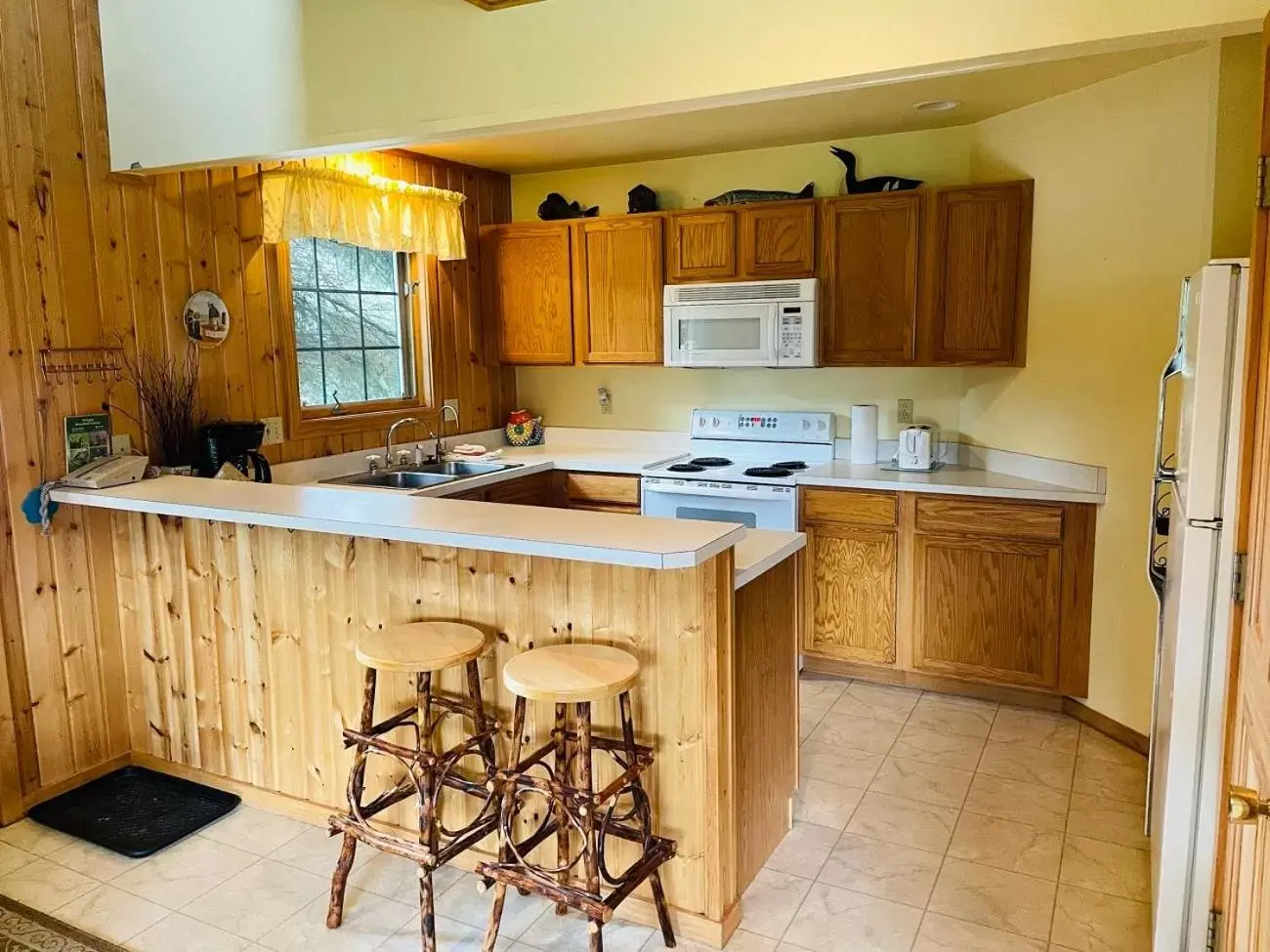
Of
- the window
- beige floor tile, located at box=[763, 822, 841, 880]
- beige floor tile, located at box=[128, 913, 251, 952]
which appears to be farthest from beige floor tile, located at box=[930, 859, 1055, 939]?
the window

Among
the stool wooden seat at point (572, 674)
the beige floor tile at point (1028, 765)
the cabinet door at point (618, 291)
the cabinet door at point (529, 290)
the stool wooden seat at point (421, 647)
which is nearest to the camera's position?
the stool wooden seat at point (572, 674)

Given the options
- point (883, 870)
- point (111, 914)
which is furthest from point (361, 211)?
point (883, 870)

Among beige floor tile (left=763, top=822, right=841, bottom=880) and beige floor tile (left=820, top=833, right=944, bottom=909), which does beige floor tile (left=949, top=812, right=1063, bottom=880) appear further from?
beige floor tile (left=763, top=822, right=841, bottom=880)

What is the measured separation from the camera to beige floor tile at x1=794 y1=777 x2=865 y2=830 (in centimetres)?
282

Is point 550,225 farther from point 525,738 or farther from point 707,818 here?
point 707,818

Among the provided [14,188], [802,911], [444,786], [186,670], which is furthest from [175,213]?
[802,911]

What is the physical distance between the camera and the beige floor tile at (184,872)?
2.47 meters

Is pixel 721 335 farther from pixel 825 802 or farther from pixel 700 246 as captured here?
pixel 825 802

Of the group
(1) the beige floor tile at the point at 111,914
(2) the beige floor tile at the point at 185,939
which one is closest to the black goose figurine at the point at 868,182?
(2) the beige floor tile at the point at 185,939

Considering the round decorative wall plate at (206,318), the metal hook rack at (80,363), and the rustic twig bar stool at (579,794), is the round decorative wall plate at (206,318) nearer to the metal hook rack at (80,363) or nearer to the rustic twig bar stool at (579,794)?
the metal hook rack at (80,363)

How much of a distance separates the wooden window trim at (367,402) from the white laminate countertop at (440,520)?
33.2 inches

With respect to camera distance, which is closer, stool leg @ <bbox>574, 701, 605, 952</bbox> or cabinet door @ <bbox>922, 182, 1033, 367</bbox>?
stool leg @ <bbox>574, 701, 605, 952</bbox>

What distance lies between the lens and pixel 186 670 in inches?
120

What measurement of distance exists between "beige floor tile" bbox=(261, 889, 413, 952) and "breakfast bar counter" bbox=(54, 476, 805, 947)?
0.26m
